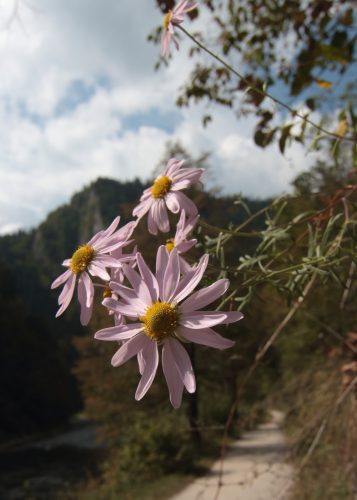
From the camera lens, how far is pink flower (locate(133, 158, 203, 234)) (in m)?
0.76

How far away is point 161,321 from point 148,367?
0.16ft

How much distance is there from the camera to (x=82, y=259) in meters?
0.73

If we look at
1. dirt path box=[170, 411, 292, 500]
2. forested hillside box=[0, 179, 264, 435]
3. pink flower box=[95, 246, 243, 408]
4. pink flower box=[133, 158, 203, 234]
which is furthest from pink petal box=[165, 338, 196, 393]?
forested hillside box=[0, 179, 264, 435]

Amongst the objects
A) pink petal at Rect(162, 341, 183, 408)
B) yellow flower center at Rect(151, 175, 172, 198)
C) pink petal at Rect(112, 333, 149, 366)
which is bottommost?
pink petal at Rect(162, 341, 183, 408)

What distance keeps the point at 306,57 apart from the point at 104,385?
11.8m

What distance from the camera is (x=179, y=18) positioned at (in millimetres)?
921

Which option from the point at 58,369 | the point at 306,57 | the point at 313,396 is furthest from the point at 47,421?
the point at 306,57

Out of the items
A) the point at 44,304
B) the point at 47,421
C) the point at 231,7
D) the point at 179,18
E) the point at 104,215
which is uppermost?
the point at 104,215

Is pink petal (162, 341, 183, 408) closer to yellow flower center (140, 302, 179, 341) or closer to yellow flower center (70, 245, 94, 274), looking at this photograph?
yellow flower center (140, 302, 179, 341)

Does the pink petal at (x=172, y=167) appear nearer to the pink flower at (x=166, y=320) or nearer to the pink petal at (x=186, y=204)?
the pink petal at (x=186, y=204)

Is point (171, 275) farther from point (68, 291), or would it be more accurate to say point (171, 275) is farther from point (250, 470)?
point (250, 470)

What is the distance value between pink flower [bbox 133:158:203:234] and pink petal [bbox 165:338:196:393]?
0.70 ft

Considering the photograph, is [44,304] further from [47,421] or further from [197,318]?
[197,318]

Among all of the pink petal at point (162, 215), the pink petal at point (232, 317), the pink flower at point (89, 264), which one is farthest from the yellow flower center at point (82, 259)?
the pink petal at point (232, 317)
